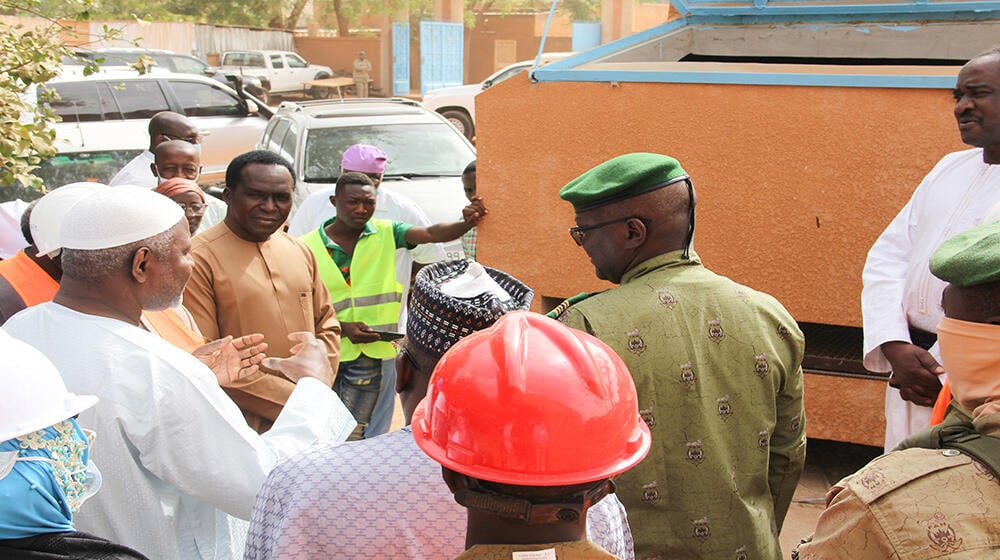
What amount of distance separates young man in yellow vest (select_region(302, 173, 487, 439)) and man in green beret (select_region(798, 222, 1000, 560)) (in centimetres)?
288

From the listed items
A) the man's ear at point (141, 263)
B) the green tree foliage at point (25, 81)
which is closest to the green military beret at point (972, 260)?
the man's ear at point (141, 263)

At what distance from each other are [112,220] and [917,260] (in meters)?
2.74

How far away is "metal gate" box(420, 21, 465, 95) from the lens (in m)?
28.3

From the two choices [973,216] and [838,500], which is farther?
[973,216]

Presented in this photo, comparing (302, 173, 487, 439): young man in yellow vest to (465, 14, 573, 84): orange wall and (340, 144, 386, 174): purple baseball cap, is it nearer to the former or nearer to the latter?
(340, 144, 386, 174): purple baseball cap

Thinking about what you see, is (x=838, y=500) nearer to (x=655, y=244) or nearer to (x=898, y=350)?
(x=655, y=244)

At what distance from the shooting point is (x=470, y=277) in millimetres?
2096

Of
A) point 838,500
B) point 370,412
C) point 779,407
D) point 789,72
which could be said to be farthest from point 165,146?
point 838,500

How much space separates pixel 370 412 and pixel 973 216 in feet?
9.38

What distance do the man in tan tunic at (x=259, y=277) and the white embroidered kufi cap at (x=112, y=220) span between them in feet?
2.74

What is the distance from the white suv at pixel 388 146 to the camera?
27.8 feet

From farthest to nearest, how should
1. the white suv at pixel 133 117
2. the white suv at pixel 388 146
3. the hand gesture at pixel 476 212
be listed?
the white suv at pixel 133 117, the white suv at pixel 388 146, the hand gesture at pixel 476 212

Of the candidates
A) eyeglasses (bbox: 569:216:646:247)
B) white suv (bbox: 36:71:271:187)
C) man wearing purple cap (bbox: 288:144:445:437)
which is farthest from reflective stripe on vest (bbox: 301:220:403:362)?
white suv (bbox: 36:71:271:187)

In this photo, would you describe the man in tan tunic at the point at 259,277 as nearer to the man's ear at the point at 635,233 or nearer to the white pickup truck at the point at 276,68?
the man's ear at the point at 635,233
